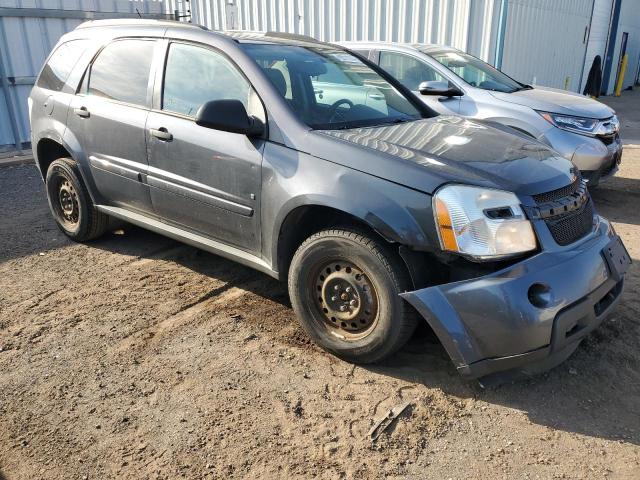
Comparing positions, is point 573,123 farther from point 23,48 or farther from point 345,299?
point 23,48

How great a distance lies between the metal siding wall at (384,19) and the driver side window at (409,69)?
347cm

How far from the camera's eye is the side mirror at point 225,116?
3.14m

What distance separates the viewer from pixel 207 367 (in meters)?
3.16

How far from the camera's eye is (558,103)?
6.28 meters

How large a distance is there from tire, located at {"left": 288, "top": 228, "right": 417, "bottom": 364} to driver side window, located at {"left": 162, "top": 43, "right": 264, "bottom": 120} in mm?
940

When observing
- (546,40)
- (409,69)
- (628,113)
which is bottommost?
(628,113)

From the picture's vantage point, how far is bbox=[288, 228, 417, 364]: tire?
2865mm

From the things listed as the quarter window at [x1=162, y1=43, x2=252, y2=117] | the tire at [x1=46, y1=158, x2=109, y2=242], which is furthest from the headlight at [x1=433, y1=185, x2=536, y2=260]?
the tire at [x1=46, y1=158, x2=109, y2=242]

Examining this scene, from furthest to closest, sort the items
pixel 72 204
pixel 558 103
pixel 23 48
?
1. pixel 23 48
2. pixel 558 103
3. pixel 72 204

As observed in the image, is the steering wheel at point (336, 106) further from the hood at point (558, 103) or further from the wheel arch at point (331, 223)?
the hood at point (558, 103)

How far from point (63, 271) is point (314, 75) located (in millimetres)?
2532

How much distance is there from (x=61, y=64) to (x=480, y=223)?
385cm

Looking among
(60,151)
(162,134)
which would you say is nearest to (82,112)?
(60,151)

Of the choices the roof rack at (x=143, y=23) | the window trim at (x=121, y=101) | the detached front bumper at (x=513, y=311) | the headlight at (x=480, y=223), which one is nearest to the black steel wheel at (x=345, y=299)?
the detached front bumper at (x=513, y=311)
